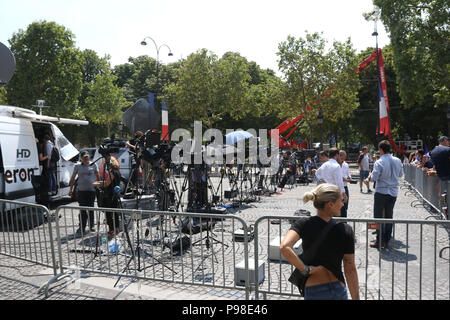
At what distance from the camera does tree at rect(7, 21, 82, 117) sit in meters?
25.8

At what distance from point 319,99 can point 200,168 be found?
16.0 metres

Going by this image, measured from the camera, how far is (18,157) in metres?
8.55

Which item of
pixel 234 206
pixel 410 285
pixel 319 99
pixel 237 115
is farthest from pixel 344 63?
pixel 410 285

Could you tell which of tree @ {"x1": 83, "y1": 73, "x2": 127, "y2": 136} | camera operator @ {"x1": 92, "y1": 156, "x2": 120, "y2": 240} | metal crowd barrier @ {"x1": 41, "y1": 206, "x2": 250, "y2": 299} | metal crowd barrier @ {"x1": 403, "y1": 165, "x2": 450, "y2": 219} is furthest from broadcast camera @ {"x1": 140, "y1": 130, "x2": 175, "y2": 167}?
tree @ {"x1": 83, "y1": 73, "x2": 127, "y2": 136}

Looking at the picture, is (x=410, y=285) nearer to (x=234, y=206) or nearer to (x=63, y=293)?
(x=63, y=293)

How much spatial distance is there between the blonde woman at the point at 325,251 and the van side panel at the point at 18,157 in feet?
25.2

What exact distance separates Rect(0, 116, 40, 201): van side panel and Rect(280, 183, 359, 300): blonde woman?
7.68m

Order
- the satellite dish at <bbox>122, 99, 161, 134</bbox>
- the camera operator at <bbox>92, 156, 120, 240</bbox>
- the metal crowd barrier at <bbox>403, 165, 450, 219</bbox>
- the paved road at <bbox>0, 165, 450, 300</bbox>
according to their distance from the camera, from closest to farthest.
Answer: the paved road at <bbox>0, 165, 450, 300</bbox>
the camera operator at <bbox>92, 156, 120, 240</bbox>
the metal crowd barrier at <bbox>403, 165, 450, 219</bbox>
the satellite dish at <bbox>122, 99, 161, 134</bbox>

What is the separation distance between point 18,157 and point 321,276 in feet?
27.2

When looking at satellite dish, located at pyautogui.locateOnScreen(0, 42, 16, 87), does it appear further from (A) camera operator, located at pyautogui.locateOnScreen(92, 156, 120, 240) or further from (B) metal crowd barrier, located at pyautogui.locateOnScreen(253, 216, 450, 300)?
(B) metal crowd barrier, located at pyautogui.locateOnScreen(253, 216, 450, 300)

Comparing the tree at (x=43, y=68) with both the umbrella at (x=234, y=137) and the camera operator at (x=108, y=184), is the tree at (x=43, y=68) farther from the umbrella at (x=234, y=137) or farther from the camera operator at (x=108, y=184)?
the camera operator at (x=108, y=184)

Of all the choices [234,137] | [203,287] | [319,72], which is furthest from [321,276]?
Answer: [319,72]

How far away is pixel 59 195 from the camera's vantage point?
1006 centimetres

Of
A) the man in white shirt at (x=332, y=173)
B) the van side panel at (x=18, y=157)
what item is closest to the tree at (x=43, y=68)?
the van side panel at (x=18, y=157)
